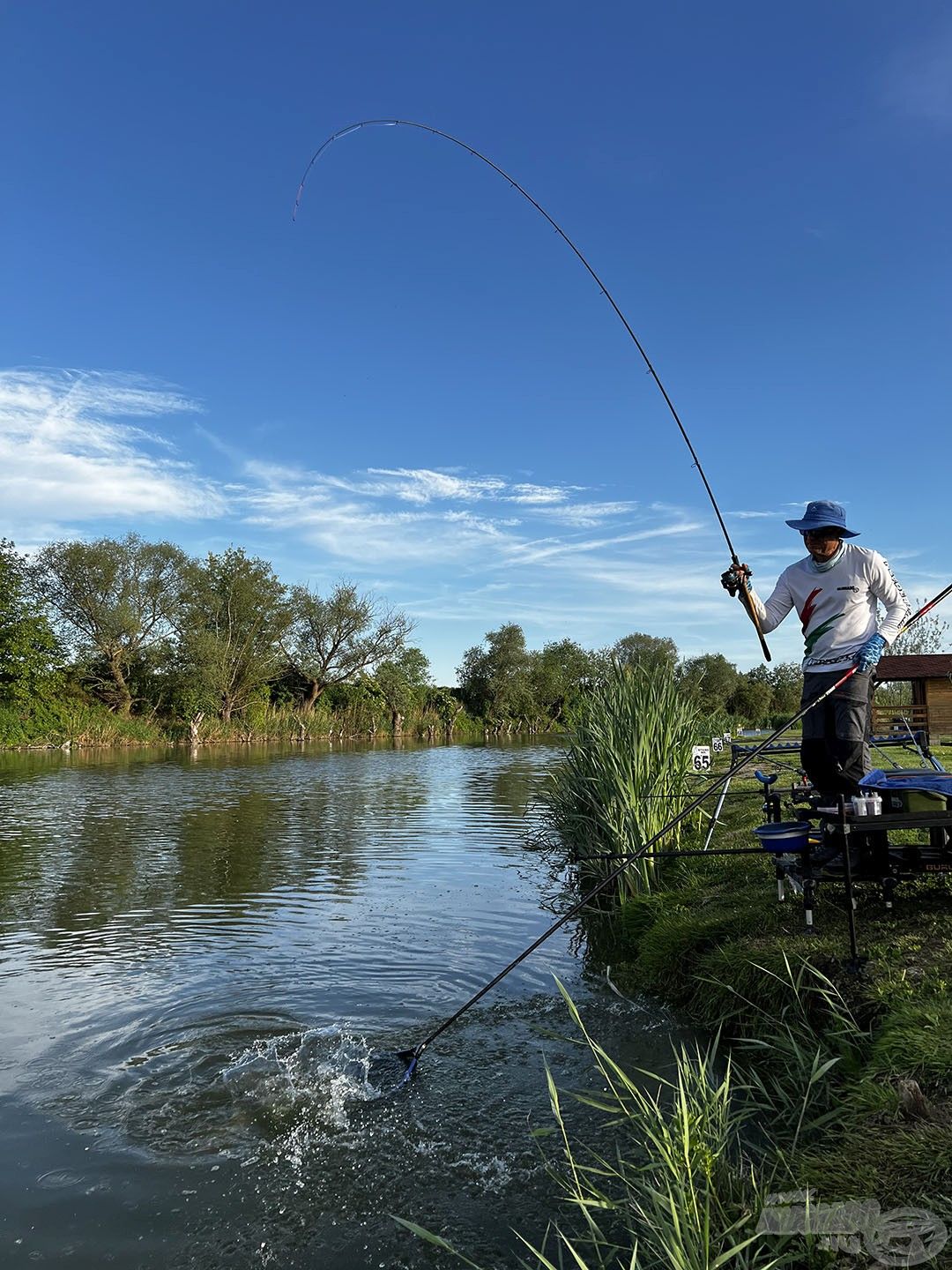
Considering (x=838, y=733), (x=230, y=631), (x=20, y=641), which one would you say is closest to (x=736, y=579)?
(x=838, y=733)

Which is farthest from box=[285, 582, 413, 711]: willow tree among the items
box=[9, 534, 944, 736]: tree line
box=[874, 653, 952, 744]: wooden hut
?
box=[874, 653, 952, 744]: wooden hut

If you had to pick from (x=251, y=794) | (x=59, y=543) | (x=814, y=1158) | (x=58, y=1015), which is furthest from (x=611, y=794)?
(x=59, y=543)

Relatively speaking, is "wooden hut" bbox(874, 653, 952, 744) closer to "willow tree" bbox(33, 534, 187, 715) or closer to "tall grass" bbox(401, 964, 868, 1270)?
"tall grass" bbox(401, 964, 868, 1270)

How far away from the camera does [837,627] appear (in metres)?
5.00

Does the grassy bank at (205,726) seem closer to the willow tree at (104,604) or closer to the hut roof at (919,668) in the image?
the willow tree at (104,604)

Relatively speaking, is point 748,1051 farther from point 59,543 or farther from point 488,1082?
point 59,543

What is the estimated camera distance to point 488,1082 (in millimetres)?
4312

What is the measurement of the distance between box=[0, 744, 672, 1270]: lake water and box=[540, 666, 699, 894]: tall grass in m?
0.86

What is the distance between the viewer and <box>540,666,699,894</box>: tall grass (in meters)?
7.85

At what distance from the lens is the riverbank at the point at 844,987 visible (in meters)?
2.62

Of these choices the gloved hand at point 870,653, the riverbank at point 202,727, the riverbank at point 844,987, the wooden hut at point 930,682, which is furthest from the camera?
the riverbank at point 202,727

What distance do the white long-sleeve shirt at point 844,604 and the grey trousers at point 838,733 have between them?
5.1 inches

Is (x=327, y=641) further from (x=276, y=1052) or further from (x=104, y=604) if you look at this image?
(x=276, y=1052)

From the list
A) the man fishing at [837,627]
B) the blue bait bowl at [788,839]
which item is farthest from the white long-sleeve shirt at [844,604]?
the blue bait bowl at [788,839]
